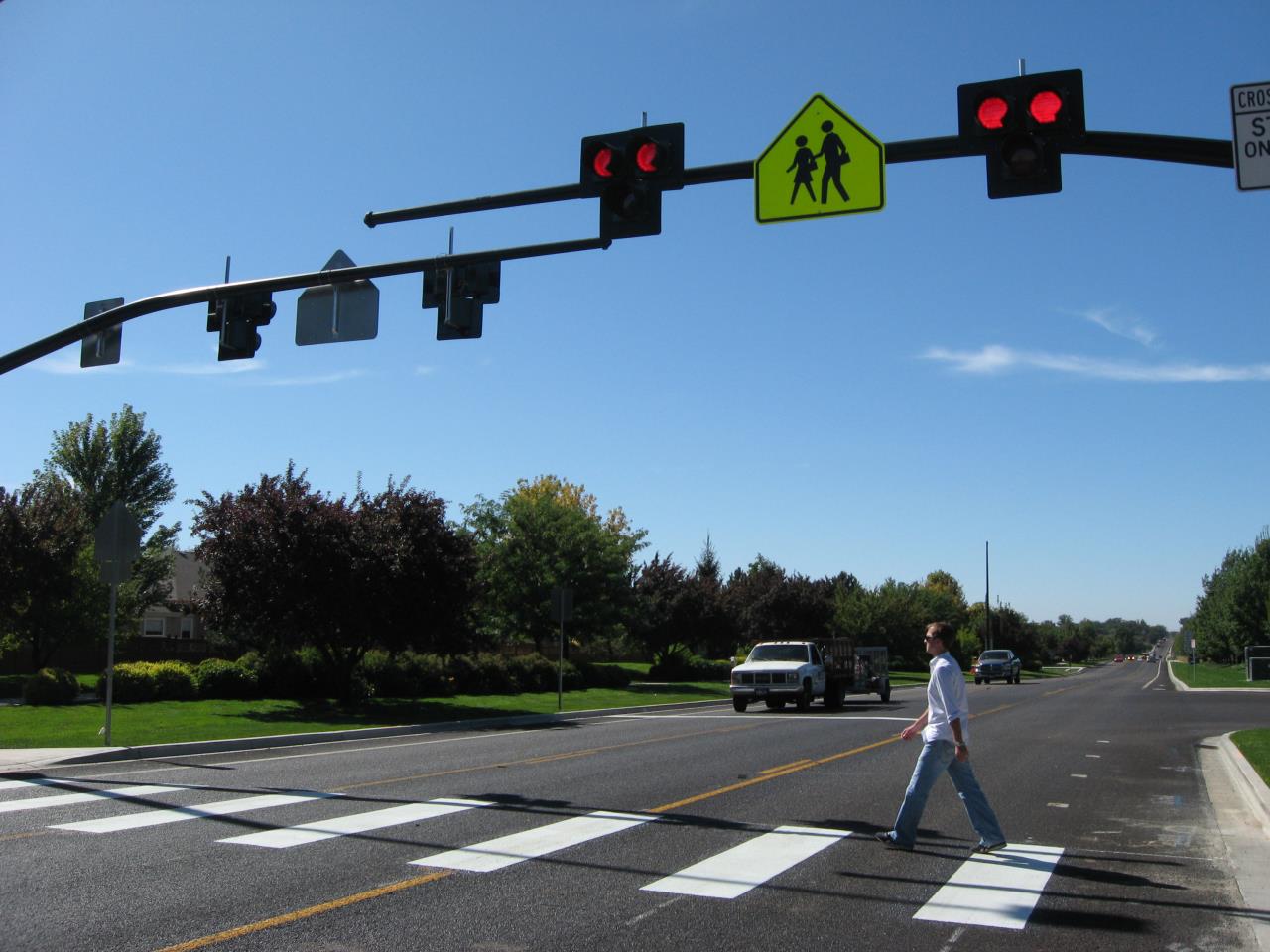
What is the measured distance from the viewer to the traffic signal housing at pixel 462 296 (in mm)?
11953

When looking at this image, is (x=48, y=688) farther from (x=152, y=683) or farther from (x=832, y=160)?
(x=832, y=160)

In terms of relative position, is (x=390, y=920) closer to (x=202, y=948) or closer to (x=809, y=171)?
(x=202, y=948)

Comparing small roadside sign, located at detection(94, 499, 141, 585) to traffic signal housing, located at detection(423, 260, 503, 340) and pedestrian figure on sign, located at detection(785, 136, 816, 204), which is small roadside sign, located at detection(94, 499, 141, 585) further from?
pedestrian figure on sign, located at detection(785, 136, 816, 204)

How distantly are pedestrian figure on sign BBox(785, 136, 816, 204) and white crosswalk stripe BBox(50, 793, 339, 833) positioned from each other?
7.50 metres

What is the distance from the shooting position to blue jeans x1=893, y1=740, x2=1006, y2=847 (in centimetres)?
830

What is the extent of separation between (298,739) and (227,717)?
152 inches

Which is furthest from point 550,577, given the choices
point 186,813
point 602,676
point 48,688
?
point 186,813

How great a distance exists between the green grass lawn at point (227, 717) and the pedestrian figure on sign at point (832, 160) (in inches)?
483

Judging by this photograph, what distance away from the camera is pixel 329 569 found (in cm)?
2373

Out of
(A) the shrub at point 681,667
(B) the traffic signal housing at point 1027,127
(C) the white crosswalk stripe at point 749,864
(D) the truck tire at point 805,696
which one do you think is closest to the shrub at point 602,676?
(A) the shrub at point 681,667

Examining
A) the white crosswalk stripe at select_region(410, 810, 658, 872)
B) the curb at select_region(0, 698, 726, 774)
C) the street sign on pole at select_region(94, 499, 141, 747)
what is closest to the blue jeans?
the white crosswalk stripe at select_region(410, 810, 658, 872)

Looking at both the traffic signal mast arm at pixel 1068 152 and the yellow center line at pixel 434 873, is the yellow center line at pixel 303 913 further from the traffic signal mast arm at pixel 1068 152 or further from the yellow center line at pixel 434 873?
the traffic signal mast arm at pixel 1068 152

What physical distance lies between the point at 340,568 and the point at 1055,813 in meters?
16.9

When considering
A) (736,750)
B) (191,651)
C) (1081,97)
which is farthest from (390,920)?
(191,651)
